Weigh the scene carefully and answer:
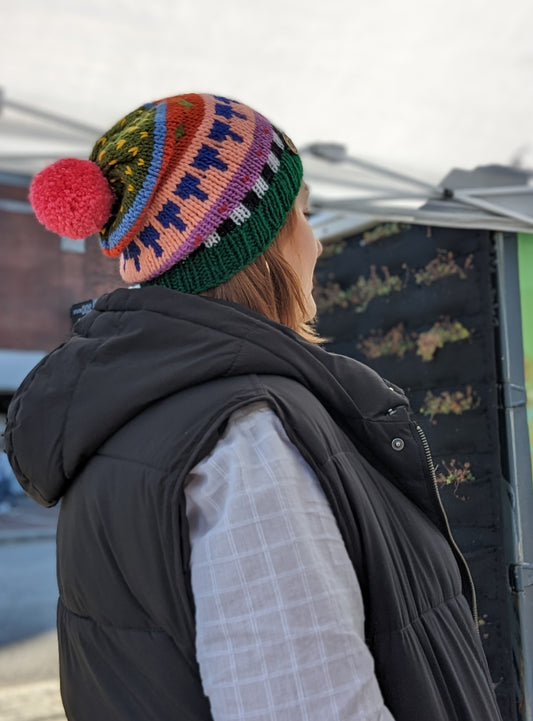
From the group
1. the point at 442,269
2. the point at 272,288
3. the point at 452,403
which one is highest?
the point at 442,269

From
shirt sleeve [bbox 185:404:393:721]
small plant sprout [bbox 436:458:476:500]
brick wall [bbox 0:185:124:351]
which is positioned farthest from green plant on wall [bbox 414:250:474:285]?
shirt sleeve [bbox 185:404:393:721]

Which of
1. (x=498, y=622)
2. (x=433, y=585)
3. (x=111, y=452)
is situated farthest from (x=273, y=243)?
(x=498, y=622)

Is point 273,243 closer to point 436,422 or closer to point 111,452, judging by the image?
point 111,452

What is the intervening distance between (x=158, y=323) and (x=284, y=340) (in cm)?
14

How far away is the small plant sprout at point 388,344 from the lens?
2504 millimetres

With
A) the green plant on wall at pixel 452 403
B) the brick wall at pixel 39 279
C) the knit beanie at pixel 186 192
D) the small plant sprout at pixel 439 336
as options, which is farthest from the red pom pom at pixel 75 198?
the small plant sprout at pixel 439 336

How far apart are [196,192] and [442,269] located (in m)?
1.67

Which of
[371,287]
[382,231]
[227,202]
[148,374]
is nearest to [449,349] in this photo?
[371,287]

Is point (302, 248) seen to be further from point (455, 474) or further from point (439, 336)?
point (439, 336)

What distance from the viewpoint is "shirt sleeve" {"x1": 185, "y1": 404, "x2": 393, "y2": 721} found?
66 cm

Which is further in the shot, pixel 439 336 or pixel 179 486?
pixel 439 336

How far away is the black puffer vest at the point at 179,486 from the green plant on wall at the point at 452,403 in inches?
54.9

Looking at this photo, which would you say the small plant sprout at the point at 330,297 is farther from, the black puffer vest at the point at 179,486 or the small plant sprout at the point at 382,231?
the black puffer vest at the point at 179,486

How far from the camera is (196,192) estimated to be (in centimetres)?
89
